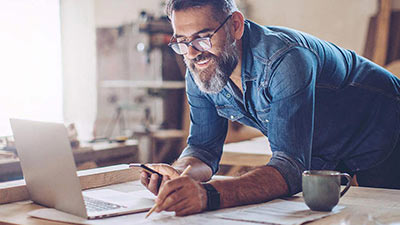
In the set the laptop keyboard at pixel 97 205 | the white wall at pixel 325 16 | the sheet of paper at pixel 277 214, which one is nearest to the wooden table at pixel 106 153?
the laptop keyboard at pixel 97 205

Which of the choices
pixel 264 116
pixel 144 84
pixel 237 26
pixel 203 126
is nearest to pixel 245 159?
pixel 203 126

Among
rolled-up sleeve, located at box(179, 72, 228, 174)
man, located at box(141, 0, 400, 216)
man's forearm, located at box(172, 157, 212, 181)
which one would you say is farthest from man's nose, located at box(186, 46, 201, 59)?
man's forearm, located at box(172, 157, 212, 181)

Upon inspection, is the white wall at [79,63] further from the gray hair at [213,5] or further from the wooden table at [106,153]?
the gray hair at [213,5]

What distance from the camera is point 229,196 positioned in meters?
1.40

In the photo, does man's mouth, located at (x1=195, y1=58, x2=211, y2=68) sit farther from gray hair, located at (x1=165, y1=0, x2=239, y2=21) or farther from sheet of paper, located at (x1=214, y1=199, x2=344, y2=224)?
sheet of paper, located at (x1=214, y1=199, x2=344, y2=224)

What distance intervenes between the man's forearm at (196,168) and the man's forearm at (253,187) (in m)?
0.32

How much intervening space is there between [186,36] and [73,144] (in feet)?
5.84

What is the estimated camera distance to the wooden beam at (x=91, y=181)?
1550 millimetres

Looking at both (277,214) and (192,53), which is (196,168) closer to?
(192,53)

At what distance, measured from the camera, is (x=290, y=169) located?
152 cm

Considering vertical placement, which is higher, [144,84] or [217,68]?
[217,68]

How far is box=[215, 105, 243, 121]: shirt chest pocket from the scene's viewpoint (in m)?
1.95

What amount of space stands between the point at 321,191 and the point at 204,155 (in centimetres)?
70

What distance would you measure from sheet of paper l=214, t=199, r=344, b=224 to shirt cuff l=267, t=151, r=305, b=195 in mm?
85
